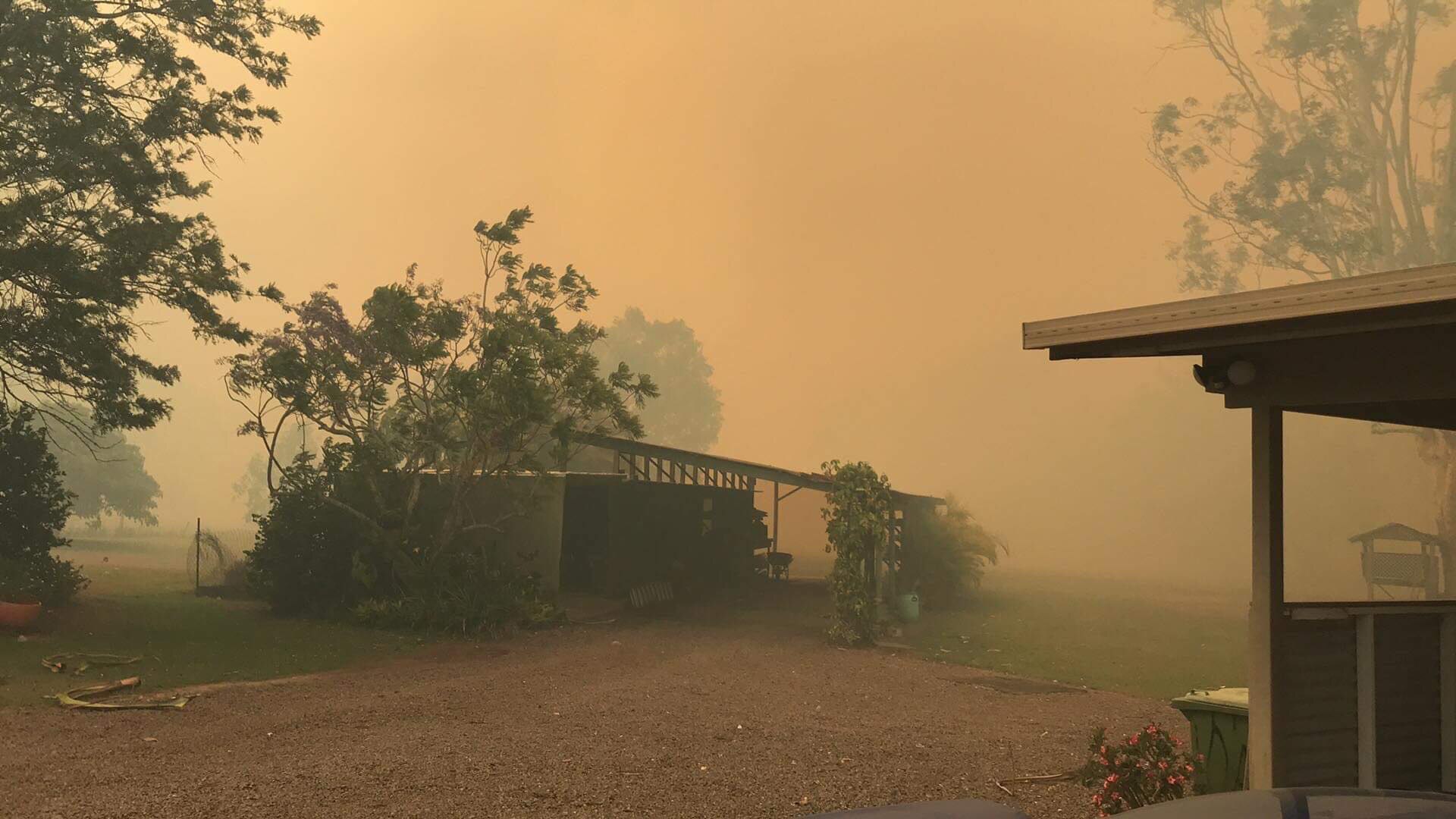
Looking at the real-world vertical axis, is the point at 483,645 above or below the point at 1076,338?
below

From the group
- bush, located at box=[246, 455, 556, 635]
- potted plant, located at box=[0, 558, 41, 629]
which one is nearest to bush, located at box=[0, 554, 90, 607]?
potted plant, located at box=[0, 558, 41, 629]

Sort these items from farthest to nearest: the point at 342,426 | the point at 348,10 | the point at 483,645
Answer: the point at 348,10
the point at 342,426
the point at 483,645

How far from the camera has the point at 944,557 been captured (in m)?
26.6

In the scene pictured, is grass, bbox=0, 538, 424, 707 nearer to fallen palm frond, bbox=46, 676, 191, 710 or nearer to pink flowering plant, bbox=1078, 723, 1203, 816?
fallen palm frond, bbox=46, 676, 191, 710

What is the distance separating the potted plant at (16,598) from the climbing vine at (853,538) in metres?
13.5

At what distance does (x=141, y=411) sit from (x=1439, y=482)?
37.3 meters

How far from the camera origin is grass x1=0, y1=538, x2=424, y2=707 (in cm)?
1337

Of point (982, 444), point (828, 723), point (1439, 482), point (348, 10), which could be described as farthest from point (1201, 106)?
point (828, 723)

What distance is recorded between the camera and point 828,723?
448 inches

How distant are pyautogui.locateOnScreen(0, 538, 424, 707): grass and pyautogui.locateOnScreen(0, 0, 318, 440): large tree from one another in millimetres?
3748

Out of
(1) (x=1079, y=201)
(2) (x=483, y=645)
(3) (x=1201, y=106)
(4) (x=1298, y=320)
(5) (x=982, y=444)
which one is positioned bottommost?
(2) (x=483, y=645)

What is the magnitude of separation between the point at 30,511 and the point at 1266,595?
66.7ft

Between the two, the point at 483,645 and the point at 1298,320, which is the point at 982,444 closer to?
the point at 483,645

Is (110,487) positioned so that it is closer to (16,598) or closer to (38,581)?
(38,581)
